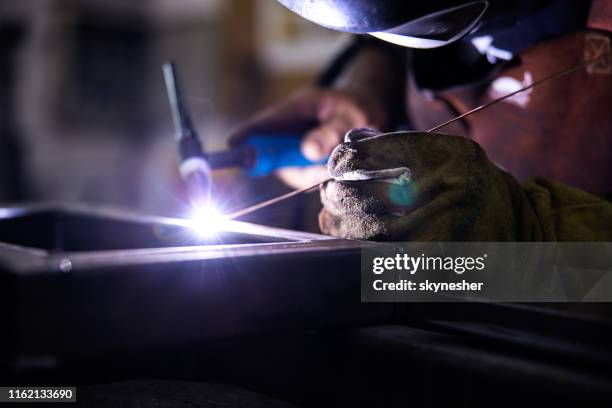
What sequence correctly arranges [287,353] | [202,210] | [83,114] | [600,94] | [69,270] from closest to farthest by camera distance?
[69,270], [287,353], [600,94], [202,210], [83,114]

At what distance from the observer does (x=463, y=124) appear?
1.24 meters

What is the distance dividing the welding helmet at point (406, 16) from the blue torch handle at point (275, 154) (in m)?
0.60

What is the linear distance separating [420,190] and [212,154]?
24.8 inches

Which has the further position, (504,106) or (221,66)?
(221,66)

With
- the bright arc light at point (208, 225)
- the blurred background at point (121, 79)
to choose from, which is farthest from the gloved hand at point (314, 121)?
the blurred background at point (121, 79)

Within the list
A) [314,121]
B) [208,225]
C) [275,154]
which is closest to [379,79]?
[314,121]

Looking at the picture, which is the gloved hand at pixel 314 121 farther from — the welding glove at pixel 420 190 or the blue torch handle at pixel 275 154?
the welding glove at pixel 420 190

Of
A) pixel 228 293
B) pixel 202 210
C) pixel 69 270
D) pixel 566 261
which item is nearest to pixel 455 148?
pixel 566 261

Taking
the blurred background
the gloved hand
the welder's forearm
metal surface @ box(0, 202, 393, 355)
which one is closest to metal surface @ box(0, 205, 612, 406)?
metal surface @ box(0, 202, 393, 355)

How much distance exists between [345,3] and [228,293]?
1.05 feet

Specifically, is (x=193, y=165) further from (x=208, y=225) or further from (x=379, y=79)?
(x=379, y=79)

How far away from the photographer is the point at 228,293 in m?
0.58

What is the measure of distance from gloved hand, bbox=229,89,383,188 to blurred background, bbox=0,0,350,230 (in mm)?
2808

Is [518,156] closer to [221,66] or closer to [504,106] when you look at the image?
[504,106]
